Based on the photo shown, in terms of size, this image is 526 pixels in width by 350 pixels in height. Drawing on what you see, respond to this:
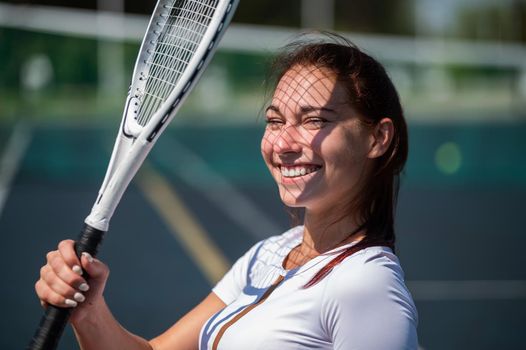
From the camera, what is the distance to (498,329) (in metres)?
6.61

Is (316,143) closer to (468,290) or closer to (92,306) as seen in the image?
(92,306)

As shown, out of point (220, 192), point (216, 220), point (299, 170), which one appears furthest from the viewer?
point (220, 192)

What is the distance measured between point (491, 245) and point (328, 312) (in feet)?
27.1

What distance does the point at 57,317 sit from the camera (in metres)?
2.25

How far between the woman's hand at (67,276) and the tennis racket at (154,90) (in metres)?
0.04

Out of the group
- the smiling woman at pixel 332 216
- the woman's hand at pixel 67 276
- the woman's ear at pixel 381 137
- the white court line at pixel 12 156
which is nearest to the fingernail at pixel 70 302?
the woman's hand at pixel 67 276

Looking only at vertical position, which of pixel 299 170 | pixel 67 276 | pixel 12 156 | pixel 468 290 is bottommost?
pixel 468 290

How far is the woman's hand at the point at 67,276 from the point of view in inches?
85.5

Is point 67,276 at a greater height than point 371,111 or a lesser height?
lesser


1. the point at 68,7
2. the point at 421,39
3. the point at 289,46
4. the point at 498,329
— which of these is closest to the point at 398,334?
the point at 289,46

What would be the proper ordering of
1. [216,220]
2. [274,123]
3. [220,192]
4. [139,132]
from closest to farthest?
[274,123]
[139,132]
[216,220]
[220,192]

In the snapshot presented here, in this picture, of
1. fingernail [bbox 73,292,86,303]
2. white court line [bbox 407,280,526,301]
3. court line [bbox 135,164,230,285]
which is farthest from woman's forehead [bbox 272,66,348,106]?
court line [bbox 135,164,230,285]

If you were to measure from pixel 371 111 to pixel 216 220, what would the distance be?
8953 mm

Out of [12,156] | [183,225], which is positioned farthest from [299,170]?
[12,156]
